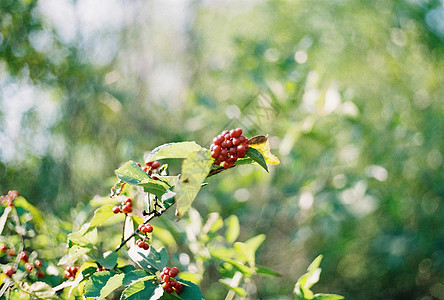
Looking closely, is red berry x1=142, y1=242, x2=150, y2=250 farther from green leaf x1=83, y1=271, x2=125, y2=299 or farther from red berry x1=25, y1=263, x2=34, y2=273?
red berry x1=25, y1=263, x2=34, y2=273

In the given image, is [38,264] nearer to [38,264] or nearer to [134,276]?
[38,264]

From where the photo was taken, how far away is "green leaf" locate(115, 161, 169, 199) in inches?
16.9

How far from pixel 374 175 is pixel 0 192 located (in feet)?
3.23

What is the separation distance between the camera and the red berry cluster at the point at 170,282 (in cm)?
45

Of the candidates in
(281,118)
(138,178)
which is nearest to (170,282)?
(138,178)

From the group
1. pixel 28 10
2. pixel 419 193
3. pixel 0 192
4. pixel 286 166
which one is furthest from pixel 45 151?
pixel 419 193

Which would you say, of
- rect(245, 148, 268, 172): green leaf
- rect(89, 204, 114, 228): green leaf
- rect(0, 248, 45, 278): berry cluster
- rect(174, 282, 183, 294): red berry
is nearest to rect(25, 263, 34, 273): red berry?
rect(0, 248, 45, 278): berry cluster

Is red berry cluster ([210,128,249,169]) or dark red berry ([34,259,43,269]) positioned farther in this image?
dark red berry ([34,259,43,269])

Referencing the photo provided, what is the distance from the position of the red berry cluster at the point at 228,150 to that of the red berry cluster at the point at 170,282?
0.13 m

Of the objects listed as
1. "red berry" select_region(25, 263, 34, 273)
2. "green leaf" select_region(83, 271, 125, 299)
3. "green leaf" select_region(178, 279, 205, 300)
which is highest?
"green leaf" select_region(83, 271, 125, 299)

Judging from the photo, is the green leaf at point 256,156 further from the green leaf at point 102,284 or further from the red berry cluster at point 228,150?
the green leaf at point 102,284

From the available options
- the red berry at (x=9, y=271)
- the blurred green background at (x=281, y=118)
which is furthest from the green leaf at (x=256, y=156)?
the blurred green background at (x=281, y=118)

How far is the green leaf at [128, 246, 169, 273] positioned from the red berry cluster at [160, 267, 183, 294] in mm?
13

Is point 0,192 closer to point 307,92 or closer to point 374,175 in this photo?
point 307,92
